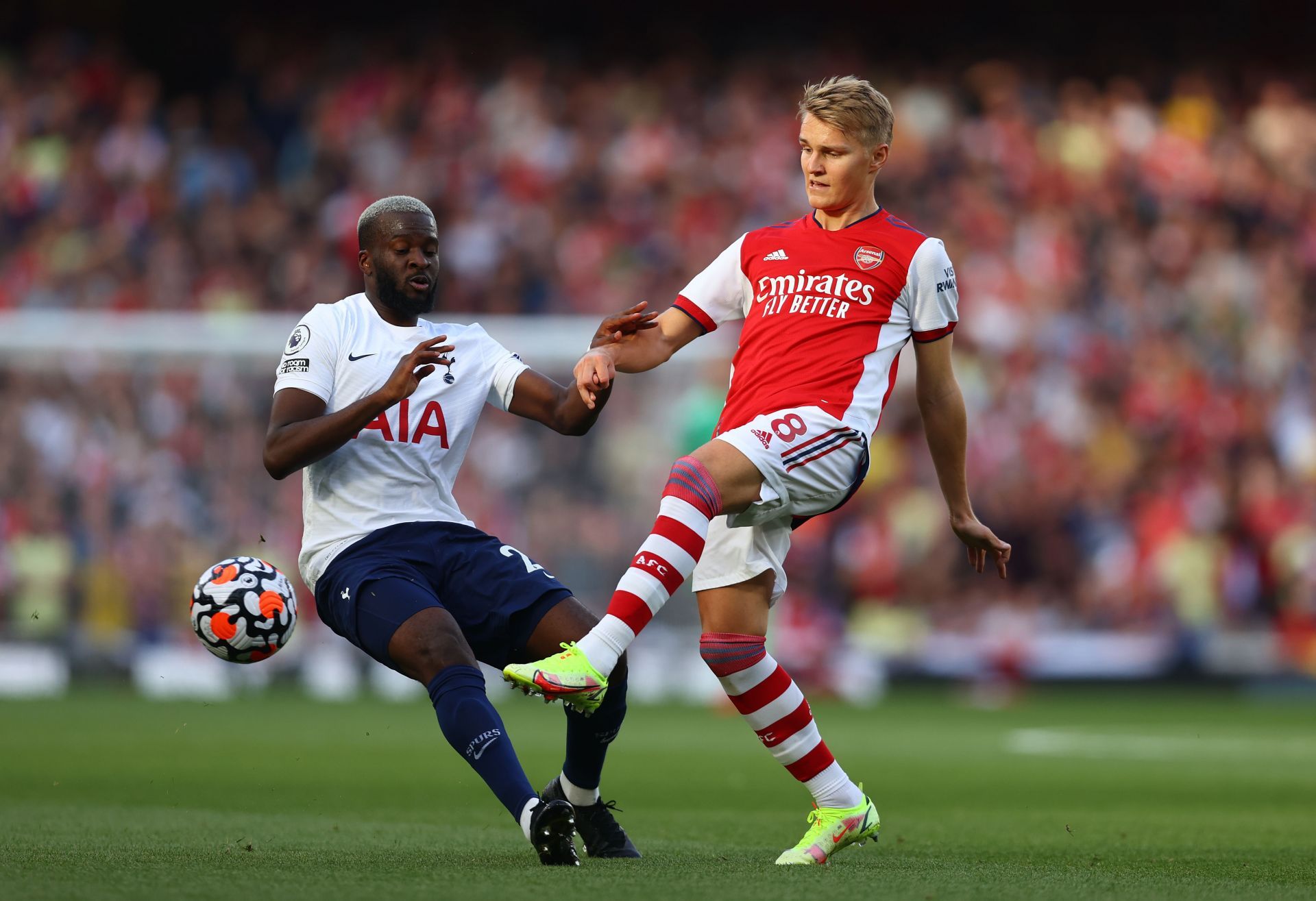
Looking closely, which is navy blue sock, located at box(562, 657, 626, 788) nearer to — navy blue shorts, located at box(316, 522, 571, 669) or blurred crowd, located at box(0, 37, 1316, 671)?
navy blue shorts, located at box(316, 522, 571, 669)

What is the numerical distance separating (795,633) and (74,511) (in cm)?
667

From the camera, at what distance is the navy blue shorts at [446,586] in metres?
5.16

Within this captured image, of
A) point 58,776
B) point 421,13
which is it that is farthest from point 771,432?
point 421,13

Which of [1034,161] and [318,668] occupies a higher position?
[1034,161]

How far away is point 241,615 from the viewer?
5359 mm

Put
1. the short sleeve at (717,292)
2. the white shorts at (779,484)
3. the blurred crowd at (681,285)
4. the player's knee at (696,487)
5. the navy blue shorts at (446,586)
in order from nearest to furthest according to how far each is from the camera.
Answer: the player's knee at (696,487)
the white shorts at (779,484)
the navy blue shorts at (446,586)
the short sleeve at (717,292)
the blurred crowd at (681,285)

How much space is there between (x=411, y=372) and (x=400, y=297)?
0.65 m

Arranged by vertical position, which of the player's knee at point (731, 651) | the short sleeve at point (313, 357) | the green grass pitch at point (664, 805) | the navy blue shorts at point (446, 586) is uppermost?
the short sleeve at point (313, 357)

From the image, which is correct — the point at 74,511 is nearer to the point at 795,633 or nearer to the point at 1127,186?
the point at 795,633

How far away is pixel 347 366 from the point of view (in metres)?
5.42

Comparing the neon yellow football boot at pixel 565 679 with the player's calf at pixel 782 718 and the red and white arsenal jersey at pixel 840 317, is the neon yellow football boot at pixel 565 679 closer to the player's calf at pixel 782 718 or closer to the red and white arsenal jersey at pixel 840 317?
the player's calf at pixel 782 718

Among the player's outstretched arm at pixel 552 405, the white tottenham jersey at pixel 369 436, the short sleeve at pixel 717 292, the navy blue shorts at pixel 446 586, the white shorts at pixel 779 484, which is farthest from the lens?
the short sleeve at pixel 717 292

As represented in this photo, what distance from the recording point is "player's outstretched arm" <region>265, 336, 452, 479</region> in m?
5.00

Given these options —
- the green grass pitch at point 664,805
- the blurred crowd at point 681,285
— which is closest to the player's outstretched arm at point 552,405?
the green grass pitch at point 664,805
